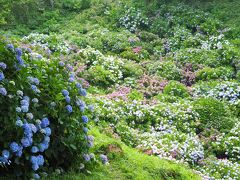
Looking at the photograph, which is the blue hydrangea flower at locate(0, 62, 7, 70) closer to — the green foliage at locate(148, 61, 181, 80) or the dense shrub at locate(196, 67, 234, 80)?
the green foliage at locate(148, 61, 181, 80)

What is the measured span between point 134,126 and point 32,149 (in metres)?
5.67

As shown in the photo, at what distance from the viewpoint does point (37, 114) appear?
15.9ft

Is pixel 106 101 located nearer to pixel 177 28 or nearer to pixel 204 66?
pixel 204 66

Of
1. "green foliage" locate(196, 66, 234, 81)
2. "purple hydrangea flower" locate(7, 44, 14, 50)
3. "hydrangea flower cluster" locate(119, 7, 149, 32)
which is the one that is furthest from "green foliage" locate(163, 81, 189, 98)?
"purple hydrangea flower" locate(7, 44, 14, 50)

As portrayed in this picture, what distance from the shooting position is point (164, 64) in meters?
13.7

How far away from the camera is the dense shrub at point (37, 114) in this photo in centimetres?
445

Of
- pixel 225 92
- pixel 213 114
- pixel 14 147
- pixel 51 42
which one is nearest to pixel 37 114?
pixel 14 147

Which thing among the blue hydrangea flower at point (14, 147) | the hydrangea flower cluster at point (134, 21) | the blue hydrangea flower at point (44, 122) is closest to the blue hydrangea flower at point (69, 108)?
the blue hydrangea flower at point (44, 122)

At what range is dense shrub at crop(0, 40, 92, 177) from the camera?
14.6ft

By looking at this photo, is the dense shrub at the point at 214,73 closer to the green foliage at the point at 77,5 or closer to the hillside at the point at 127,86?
the hillside at the point at 127,86

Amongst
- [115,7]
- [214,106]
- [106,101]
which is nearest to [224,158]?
[214,106]

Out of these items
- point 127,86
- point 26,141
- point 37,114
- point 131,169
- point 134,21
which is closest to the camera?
point 26,141

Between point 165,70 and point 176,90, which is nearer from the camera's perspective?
point 176,90

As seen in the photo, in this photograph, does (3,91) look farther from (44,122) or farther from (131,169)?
(131,169)
